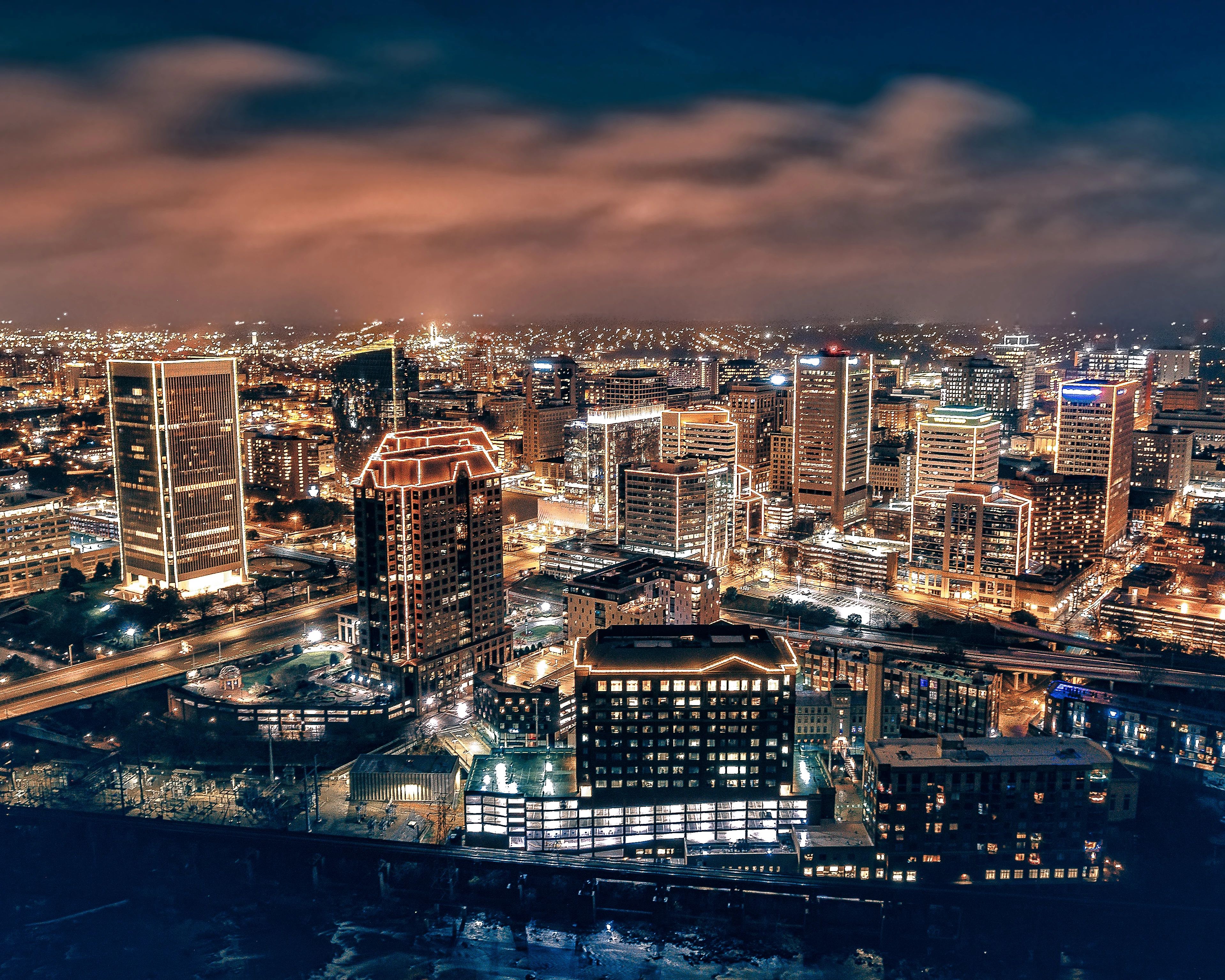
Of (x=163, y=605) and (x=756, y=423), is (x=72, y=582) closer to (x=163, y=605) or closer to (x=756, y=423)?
(x=163, y=605)

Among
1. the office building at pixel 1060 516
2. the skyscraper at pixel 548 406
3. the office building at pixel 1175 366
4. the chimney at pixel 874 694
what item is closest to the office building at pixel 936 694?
the chimney at pixel 874 694

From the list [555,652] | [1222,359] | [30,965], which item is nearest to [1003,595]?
[555,652]

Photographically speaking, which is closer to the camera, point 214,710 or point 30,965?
point 30,965

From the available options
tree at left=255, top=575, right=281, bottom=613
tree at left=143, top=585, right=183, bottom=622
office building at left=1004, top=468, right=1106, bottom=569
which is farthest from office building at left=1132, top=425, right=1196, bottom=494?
tree at left=143, top=585, right=183, bottom=622

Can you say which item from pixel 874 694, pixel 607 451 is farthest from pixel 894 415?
pixel 874 694

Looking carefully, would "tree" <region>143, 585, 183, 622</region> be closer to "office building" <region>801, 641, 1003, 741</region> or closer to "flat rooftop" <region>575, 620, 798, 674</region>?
"flat rooftop" <region>575, 620, 798, 674</region>

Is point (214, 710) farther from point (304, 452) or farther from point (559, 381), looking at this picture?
point (559, 381)
